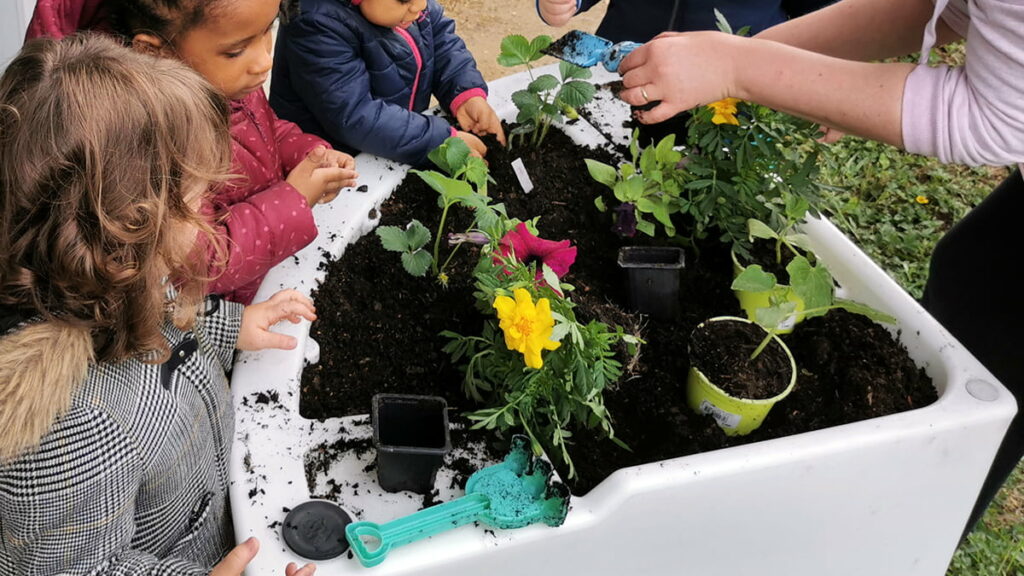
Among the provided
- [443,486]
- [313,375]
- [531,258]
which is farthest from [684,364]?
[313,375]

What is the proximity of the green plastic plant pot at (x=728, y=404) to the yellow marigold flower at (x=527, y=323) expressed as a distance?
30 cm

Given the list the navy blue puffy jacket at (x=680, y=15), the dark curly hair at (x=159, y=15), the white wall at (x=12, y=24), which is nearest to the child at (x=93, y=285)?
the dark curly hair at (x=159, y=15)

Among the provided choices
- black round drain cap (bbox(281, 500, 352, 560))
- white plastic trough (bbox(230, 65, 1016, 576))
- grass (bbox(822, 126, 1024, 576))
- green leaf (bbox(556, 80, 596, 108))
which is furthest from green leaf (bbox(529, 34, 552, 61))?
grass (bbox(822, 126, 1024, 576))

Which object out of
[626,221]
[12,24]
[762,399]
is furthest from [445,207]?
[12,24]

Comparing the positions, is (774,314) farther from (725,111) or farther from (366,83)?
(366,83)

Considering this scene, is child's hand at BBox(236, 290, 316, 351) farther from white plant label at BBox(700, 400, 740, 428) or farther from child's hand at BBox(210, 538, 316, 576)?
white plant label at BBox(700, 400, 740, 428)

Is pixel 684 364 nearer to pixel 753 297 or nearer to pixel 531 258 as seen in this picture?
pixel 753 297

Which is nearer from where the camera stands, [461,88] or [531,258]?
[531,258]

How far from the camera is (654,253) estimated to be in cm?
139

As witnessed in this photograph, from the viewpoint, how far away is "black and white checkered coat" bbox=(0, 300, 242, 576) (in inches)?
34.2

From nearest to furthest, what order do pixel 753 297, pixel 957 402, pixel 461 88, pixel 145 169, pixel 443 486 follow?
pixel 145 169
pixel 443 486
pixel 957 402
pixel 753 297
pixel 461 88

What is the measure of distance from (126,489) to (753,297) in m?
0.95

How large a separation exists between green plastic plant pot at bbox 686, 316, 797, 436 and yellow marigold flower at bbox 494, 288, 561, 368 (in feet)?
0.99

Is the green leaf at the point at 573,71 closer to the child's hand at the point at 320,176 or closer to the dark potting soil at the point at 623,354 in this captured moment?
the dark potting soil at the point at 623,354
